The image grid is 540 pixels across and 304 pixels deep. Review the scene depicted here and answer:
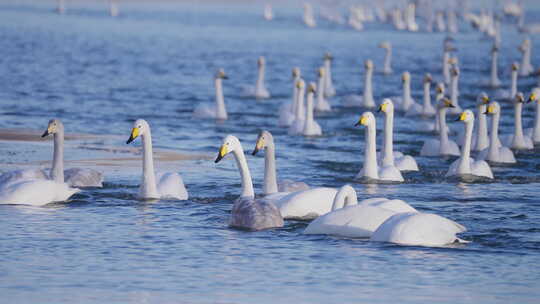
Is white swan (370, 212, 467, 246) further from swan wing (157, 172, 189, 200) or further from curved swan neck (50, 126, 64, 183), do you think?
curved swan neck (50, 126, 64, 183)

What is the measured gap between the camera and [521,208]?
51.4 ft

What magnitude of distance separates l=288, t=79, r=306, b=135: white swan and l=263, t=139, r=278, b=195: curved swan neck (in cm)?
847

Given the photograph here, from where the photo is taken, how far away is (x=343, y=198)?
1365cm

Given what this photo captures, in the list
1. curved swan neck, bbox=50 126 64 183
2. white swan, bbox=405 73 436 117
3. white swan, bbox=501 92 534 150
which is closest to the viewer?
curved swan neck, bbox=50 126 64 183

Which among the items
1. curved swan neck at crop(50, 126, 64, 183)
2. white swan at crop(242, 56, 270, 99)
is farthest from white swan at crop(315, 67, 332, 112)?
curved swan neck at crop(50, 126, 64, 183)

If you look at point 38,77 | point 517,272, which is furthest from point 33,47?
point 517,272

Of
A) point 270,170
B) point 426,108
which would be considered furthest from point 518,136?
point 270,170

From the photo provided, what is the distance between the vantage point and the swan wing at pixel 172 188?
15.7m

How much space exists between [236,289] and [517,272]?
8.49 feet

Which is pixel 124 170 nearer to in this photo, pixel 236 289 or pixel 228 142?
→ pixel 228 142

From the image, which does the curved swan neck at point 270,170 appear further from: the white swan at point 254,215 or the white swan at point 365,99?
the white swan at point 365,99

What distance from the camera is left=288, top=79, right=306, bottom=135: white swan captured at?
24.2 meters

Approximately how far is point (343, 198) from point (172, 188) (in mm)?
2827

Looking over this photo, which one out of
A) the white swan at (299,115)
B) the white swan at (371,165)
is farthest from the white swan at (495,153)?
the white swan at (299,115)
